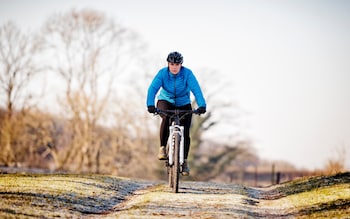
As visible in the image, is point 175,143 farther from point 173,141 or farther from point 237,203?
point 237,203

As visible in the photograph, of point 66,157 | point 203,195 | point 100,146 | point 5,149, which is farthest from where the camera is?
point 100,146

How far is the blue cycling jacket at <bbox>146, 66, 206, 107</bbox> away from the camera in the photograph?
40.8 feet

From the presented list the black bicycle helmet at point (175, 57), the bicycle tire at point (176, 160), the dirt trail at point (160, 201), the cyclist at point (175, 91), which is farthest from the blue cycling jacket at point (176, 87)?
the dirt trail at point (160, 201)

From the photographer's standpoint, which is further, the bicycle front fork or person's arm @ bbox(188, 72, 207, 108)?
person's arm @ bbox(188, 72, 207, 108)

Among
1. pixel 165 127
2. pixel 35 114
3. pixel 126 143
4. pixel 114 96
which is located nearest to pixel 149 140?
pixel 126 143

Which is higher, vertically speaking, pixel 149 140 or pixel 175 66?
pixel 149 140

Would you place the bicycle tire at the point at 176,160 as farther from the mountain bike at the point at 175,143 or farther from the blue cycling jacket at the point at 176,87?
the blue cycling jacket at the point at 176,87

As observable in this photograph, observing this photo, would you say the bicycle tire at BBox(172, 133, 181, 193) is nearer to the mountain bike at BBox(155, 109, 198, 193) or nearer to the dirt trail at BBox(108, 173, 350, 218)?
the mountain bike at BBox(155, 109, 198, 193)

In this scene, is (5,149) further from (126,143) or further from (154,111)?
(154,111)

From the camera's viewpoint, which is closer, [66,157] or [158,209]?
[158,209]

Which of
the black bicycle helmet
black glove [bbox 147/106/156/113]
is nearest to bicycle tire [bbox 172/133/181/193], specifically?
black glove [bbox 147/106/156/113]

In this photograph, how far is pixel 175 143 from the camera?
1202 centimetres

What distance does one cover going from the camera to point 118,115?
50.8 meters

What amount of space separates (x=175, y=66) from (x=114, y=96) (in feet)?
123
